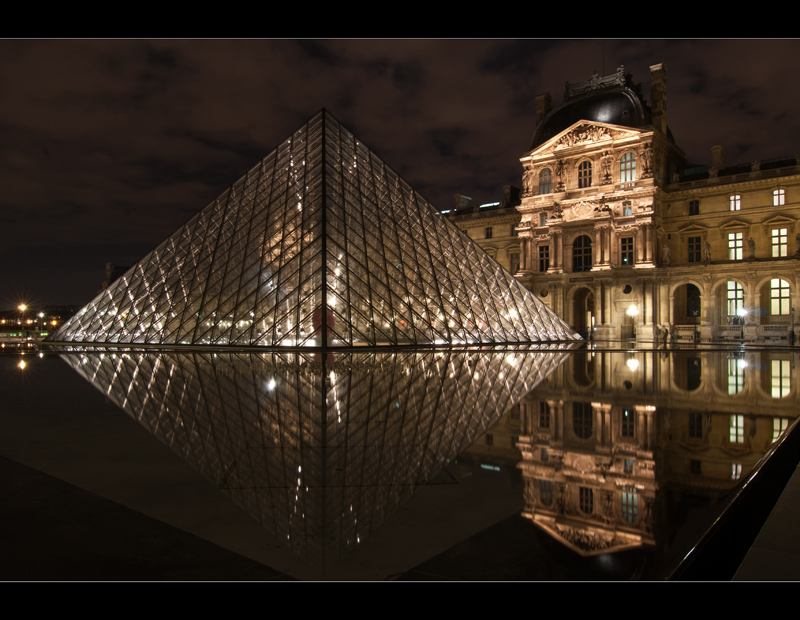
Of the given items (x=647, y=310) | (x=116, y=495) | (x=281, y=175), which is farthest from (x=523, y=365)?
(x=647, y=310)

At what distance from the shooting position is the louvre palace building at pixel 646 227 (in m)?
35.6

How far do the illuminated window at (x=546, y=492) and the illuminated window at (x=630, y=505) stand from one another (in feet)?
1.34

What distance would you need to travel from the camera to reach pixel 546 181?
4328 centimetres

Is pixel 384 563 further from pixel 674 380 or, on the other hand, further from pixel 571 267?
pixel 571 267

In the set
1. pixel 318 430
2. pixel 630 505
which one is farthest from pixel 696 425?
pixel 318 430

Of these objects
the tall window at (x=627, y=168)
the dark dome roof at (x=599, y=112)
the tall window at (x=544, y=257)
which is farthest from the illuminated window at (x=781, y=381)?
the dark dome roof at (x=599, y=112)

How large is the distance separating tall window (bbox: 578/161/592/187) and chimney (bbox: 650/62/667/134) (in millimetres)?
5424

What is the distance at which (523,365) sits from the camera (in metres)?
13.8

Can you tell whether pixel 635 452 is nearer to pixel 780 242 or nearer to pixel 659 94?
pixel 780 242

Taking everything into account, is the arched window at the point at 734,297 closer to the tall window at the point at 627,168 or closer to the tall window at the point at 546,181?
the tall window at the point at 627,168

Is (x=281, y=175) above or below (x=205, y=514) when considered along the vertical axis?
above

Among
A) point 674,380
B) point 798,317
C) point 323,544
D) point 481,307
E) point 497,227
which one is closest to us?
point 323,544

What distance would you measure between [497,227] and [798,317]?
23.1 metres

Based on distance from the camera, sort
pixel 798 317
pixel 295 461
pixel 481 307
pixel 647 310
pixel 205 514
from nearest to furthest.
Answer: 1. pixel 205 514
2. pixel 295 461
3. pixel 481 307
4. pixel 798 317
5. pixel 647 310
